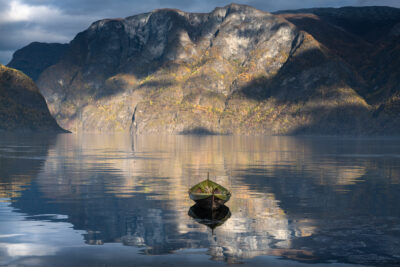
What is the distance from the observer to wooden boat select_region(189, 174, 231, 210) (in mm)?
37562

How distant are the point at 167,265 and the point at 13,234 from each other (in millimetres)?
11162

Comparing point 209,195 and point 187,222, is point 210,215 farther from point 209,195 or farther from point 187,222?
point 187,222

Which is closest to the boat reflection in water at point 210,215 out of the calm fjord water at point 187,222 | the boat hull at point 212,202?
the boat hull at point 212,202

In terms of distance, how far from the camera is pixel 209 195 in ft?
123

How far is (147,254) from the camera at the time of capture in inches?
1048

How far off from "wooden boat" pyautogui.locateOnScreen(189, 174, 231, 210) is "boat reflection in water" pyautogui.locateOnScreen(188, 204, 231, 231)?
432 mm

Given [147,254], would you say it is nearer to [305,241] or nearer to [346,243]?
[305,241]

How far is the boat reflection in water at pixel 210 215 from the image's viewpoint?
34.9 metres

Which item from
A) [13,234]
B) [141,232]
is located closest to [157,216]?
[141,232]

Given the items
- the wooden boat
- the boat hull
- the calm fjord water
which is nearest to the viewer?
the calm fjord water

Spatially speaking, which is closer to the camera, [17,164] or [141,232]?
[141,232]

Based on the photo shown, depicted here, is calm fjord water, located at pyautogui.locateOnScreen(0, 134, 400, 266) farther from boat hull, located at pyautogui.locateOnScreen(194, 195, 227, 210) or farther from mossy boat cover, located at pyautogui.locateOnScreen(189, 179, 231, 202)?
mossy boat cover, located at pyautogui.locateOnScreen(189, 179, 231, 202)

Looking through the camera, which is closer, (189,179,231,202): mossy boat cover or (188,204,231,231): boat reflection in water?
(188,204,231,231): boat reflection in water

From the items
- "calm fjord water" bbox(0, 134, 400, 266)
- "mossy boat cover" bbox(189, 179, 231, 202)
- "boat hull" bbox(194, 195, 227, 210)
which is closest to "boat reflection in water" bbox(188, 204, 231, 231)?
"boat hull" bbox(194, 195, 227, 210)
